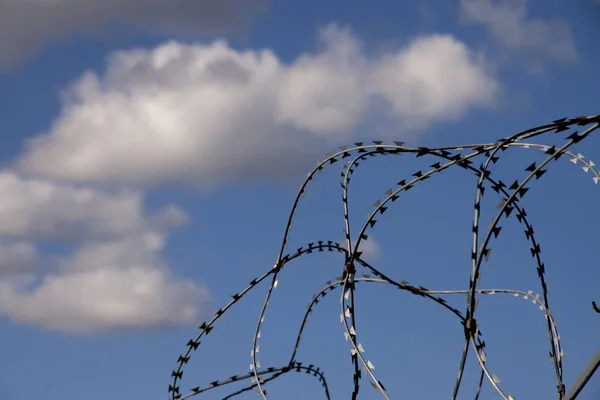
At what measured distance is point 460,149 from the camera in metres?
8.43

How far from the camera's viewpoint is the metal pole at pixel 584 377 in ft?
22.4

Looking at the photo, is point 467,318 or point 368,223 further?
point 368,223

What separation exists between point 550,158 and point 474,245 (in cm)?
92

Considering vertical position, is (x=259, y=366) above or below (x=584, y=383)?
above

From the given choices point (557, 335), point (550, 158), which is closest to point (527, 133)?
point (550, 158)

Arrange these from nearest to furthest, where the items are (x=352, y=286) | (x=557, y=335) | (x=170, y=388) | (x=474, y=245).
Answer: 1. (x=474, y=245)
2. (x=352, y=286)
3. (x=557, y=335)
4. (x=170, y=388)

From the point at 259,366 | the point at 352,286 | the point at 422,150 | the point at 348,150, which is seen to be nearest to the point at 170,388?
the point at 259,366

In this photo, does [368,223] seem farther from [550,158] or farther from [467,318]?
[550,158]

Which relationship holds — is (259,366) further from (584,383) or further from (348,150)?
(584,383)

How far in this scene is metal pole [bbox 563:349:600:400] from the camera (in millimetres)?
6842

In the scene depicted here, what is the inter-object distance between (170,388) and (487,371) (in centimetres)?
426

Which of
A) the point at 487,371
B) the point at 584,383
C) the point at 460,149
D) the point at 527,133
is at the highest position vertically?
the point at 460,149

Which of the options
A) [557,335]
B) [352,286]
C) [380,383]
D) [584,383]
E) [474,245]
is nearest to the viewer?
[584,383]

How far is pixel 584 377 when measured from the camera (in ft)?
22.7
